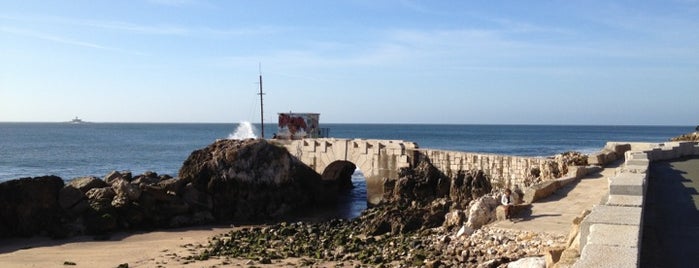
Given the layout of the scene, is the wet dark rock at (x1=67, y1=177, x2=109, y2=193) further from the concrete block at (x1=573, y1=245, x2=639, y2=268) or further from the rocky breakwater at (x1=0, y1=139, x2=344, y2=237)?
the concrete block at (x1=573, y1=245, x2=639, y2=268)

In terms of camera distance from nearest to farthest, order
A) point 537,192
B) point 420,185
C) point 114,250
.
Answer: point 537,192
point 114,250
point 420,185

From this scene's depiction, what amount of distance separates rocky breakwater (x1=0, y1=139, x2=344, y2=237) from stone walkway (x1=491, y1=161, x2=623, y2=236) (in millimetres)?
13657

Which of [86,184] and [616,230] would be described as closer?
[616,230]

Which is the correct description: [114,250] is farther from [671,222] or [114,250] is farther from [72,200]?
[671,222]

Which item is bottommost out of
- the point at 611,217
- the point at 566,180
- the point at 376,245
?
the point at 376,245

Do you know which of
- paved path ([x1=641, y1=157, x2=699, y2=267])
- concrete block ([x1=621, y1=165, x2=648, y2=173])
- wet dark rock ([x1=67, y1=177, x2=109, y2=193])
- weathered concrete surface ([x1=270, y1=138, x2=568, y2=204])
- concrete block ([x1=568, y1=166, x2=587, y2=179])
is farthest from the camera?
wet dark rock ([x1=67, y1=177, x2=109, y2=193])

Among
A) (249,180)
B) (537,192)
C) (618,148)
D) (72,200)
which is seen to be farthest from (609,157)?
(72,200)

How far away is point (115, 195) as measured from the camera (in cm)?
2372

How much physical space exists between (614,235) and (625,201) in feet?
5.99

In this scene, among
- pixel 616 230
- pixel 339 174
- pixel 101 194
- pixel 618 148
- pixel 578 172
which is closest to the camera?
pixel 616 230

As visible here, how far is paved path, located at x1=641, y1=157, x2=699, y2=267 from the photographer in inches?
255

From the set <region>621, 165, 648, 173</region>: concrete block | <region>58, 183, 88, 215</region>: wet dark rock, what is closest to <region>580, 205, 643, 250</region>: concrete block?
<region>621, 165, 648, 173</region>: concrete block

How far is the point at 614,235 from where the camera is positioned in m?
5.61

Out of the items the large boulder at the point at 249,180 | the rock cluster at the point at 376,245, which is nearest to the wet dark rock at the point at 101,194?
the large boulder at the point at 249,180
